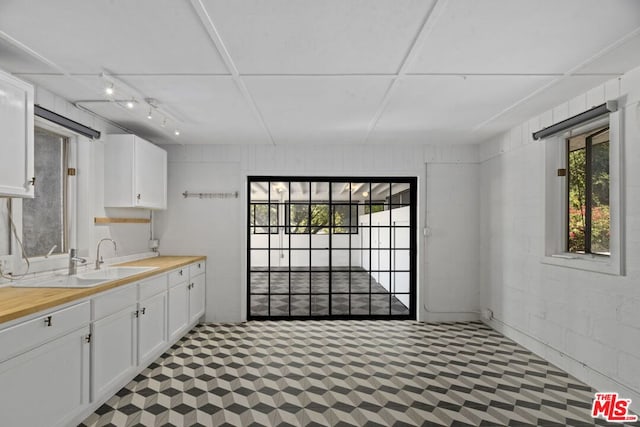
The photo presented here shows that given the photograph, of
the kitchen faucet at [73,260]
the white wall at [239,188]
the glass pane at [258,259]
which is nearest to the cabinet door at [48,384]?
the kitchen faucet at [73,260]

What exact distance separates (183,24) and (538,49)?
2012 millimetres

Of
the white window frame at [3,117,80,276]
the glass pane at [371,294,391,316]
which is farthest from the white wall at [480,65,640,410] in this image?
the white window frame at [3,117,80,276]

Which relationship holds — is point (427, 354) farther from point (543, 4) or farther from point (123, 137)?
point (123, 137)

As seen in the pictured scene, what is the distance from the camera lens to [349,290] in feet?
17.6

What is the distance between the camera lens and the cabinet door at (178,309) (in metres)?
3.94

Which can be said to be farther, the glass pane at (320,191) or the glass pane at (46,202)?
the glass pane at (320,191)

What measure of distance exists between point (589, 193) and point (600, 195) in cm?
13

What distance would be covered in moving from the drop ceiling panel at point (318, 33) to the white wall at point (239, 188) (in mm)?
2519

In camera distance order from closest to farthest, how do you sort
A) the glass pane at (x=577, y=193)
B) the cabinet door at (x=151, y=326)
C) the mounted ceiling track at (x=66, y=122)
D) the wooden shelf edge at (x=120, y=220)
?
the mounted ceiling track at (x=66, y=122)
the cabinet door at (x=151, y=326)
the glass pane at (x=577, y=193)
the wooden shelf edge at (x=120, y=220)

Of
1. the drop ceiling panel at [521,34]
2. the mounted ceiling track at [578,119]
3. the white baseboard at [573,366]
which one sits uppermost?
the drop ceiling panel at [521,34]

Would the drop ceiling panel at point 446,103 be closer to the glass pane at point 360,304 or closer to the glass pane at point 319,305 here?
the glass pane at point 360,304

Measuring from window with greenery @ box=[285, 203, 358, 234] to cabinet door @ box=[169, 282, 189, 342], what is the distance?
159 cm
